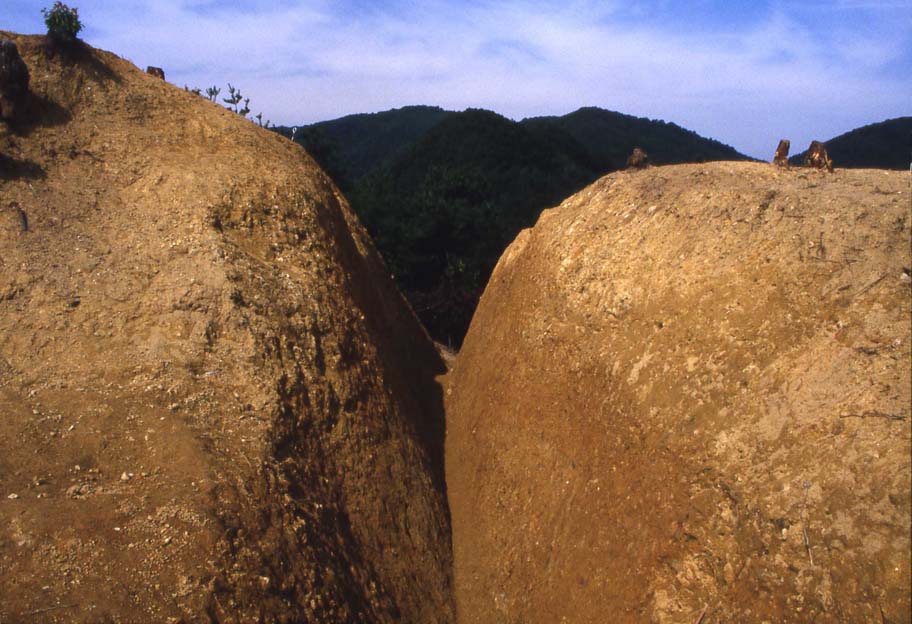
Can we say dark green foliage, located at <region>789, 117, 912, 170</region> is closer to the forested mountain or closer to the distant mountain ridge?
the distant mountain ridge

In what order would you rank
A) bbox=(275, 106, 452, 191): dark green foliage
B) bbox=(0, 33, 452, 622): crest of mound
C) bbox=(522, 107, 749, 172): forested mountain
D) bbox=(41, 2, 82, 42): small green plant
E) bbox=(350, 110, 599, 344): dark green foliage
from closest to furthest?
bbox=(0, 33, 452, 622): crest of mound → bbox=(41, 2, 82, 42): small green plant → bbox=(350, 110, 599, 344): dark green foliage → bbox=(522, 107, 749, 172): forested mountain → bbox=(275, 106, 452, 191): dark green foliage

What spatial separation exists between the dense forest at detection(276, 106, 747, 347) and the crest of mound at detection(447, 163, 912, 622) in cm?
546

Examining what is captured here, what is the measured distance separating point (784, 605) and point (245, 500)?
10.2ft

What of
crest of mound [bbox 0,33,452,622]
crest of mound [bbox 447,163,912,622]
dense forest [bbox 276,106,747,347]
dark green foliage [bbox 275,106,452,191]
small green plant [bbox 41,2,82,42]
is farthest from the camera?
dark green foliage [bbox 275,106,452,191]

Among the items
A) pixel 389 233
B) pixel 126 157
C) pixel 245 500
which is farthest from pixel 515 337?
pixel 389 233

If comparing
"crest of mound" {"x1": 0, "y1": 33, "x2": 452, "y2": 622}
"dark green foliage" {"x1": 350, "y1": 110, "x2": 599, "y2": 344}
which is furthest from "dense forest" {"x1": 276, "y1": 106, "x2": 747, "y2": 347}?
"crest of mound" {"x1": 0, "y1": 33, "x2": 452, "y2": 622}

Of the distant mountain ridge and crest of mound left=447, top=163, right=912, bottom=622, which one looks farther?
the distant mountain ridge

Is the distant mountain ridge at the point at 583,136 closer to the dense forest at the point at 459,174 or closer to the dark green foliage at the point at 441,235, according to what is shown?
the dense forest at the point at 459,174

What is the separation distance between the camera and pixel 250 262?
6.22 m

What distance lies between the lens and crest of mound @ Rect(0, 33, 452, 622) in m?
Result: 4.11

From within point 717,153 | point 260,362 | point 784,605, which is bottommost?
point 784,605

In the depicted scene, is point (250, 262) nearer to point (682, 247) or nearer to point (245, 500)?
point (245, 500)

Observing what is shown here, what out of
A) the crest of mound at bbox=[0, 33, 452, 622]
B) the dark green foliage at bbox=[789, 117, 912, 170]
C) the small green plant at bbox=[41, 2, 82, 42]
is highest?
the dark green foliage at bbox=[789, 117, 912, 170]

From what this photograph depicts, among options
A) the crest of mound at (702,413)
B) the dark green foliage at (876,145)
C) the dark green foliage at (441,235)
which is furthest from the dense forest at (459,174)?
the dark green foliage at (876,145)
